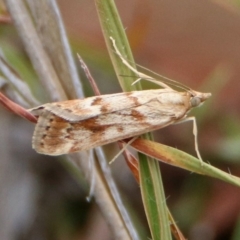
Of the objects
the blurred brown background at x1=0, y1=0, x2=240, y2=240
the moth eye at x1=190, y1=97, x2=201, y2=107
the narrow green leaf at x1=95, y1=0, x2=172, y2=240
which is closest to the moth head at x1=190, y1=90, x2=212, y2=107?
the moth eye at x1=190, y1=97, x2=201, y2=107

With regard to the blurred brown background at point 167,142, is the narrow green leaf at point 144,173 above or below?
above

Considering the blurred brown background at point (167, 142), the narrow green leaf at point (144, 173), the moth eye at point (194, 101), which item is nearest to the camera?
the narrow green leaf at point (144, 173)

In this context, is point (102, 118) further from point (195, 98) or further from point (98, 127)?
point (195, 98)

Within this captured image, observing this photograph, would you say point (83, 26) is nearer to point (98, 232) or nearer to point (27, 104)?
point (98, 232)

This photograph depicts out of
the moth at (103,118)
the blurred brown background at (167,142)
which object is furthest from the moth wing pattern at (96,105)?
the blurred brown background at (167,142)

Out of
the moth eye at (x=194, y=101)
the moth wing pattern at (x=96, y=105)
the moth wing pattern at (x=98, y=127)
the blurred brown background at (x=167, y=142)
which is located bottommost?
the blurred brown background at (x=167, y=142)

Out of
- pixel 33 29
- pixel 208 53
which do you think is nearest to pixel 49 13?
pixel 33 29

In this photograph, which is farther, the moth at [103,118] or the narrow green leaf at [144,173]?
the moth at [103,118]

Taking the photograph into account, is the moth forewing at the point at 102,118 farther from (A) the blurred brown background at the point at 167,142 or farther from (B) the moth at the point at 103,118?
(A) the blurred brown background at the point at 167,142
